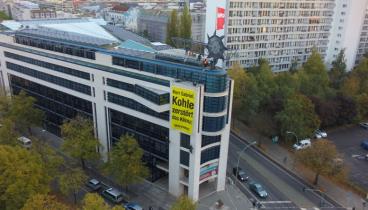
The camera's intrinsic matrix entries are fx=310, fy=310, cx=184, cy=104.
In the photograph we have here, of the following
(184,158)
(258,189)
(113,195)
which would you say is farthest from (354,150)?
(113,195)

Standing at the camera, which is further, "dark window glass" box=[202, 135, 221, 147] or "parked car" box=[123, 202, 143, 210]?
"dark window glass" box=[202, 135, 221, 147]

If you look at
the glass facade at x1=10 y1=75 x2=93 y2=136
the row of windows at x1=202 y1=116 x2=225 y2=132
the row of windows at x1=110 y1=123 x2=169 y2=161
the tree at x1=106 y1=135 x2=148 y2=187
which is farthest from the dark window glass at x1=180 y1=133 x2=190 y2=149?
Result: the glass facade at x1=10 y1=75 x2=93 y2=136

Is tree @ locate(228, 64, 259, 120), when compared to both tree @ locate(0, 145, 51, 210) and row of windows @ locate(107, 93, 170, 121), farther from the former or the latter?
tree @ locate(0, 145, 51, 210)

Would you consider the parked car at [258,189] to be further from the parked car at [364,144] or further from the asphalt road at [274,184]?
the parked car at [364,144]

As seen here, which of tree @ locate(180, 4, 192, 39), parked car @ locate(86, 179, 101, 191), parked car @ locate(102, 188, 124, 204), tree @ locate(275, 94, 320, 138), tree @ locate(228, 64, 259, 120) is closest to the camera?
parked car @ locate(102, 188, 124, 204)

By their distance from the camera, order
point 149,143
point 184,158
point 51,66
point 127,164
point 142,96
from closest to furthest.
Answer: point 127,164
point 184,158
point 142,96
point 149,143
point 51,66

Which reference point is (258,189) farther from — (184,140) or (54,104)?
(54,104)
